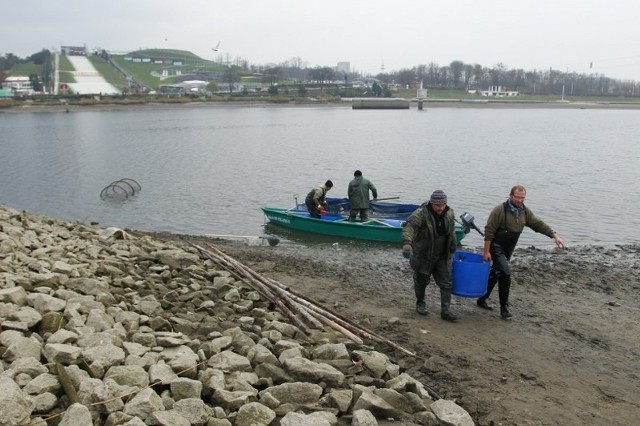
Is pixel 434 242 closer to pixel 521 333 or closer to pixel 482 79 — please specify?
pixel 521 333

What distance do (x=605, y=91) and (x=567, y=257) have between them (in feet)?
665

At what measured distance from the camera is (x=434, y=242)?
8.07m

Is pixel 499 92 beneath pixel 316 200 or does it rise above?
above

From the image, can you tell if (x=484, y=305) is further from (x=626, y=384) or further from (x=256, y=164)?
(x=256, y=164)

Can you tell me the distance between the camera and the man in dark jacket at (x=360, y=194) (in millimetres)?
16188

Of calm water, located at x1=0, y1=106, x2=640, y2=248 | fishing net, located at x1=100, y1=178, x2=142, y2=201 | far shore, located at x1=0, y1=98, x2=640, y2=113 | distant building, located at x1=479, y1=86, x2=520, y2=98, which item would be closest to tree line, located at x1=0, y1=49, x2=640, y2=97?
distant building, located at x1=479, y1=86, x2=520, y2=98

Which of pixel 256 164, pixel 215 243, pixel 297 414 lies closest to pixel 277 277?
pixel 215 243

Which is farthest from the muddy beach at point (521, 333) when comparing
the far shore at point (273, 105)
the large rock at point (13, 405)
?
the far shore at point (273, 105)

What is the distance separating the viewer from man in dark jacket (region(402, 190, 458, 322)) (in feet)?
26.3

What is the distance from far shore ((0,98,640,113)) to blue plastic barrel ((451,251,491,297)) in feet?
329

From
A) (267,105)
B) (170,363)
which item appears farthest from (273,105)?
(170,363)

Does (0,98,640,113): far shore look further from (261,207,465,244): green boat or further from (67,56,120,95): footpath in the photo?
(261,207,465,244): green boat

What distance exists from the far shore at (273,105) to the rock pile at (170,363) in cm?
9918

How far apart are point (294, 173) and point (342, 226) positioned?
16.0 meters
